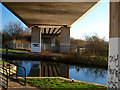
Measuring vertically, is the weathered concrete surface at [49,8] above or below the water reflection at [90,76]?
above

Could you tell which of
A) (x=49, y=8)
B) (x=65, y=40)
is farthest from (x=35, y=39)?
(x=49, y=8)

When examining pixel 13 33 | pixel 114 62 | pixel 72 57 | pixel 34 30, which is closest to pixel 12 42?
pixel 13 33

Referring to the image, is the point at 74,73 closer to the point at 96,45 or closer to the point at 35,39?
the point at 96,45

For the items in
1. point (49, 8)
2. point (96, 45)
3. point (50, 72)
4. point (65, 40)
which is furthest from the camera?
point (65, 40)

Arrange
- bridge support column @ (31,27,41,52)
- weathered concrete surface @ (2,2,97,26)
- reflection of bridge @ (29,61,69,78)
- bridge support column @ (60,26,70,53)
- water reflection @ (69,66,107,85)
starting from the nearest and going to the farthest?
water reflection @ (69,66,107,85) → reflection of bridge @ (29,61,69,78) → weathered concrete surface @ (2,2,97,26) → bridge support column @ (60,26,70,53) → bridge support column @ (31,27,41,52)

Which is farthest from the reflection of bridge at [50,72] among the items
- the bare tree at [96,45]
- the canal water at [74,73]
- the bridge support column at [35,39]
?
the bridge support column at [35,39]

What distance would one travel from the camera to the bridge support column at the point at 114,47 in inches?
129

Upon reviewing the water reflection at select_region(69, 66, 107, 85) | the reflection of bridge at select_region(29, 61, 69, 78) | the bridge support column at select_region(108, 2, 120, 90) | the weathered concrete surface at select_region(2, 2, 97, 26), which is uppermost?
the weathered concrete surface at select_region(2, 2, 97, 26)

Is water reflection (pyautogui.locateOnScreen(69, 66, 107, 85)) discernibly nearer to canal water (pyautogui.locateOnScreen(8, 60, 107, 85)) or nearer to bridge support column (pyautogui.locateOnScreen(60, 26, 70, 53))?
canal water (pyautogui.locateOnScreen(8, 60, 107, 85))

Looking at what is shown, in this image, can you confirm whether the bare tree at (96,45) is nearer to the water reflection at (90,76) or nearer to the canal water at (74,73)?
→ the canal water at (74,73)

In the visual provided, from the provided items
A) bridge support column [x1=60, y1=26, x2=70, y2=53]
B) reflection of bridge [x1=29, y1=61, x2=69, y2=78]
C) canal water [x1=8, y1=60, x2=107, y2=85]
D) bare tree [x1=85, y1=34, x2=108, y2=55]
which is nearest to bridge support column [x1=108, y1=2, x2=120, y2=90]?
canal water [x1=8, y1=60, x2=107, y2=85]

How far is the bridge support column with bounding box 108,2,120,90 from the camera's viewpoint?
3.28 meters

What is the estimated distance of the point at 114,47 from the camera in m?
3.33

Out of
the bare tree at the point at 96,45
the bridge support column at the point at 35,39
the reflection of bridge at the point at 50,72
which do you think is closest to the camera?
the reflection of bridge at the point at 50,72
